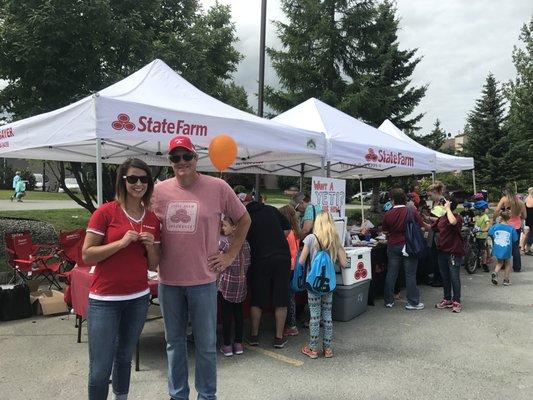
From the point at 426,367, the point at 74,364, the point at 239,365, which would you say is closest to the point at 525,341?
the point at 426,367

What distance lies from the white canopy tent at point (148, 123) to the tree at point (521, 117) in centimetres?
2836

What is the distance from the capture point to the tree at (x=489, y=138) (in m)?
30.7

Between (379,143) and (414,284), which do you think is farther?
(379,143)

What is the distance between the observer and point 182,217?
9.52 ft

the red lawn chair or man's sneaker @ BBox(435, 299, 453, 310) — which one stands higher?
the red lawn chair

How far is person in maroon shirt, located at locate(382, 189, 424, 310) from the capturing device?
6.56 meters

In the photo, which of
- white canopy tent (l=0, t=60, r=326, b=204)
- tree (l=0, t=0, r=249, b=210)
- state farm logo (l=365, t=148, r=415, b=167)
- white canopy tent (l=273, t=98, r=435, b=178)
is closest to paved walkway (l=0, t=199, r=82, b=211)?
tree (l=0, t=0, r=249, b=210)

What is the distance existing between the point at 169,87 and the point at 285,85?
59.4 feet

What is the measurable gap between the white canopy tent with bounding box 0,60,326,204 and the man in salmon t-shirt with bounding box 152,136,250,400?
176 cm

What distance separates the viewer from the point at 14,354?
15.3 ft

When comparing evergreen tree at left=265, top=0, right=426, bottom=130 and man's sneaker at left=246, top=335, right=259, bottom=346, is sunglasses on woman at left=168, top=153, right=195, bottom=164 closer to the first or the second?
man's sneaker at left=246, top=335, right=259, bottom=346

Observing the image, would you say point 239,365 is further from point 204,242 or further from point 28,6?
point 28,6

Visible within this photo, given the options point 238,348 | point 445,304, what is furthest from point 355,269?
point 238,348

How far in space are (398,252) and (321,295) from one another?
92.6 inches
